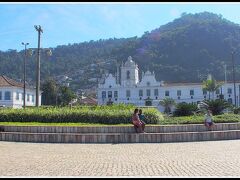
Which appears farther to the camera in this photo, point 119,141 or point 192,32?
point 192,32

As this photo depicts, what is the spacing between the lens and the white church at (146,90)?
81250mm

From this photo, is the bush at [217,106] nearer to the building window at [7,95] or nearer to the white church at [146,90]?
the building window at [7,95]

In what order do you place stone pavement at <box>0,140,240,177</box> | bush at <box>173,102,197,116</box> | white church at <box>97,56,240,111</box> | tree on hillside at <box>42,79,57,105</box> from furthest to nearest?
1. tree on hillside at <box>42,79,57,105</box>
2. white church at <box>97,56,240,111</box>
3. bush at <box>173,102,197,116</box>
4. stone pavement at <box>0,140,240,177</box>

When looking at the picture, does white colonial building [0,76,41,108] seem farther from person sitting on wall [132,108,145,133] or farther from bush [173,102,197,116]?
person sitting on wall [132,108,145,133]

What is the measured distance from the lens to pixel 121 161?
11.0 m

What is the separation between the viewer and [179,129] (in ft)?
66.5

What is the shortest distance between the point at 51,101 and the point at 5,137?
250 ft

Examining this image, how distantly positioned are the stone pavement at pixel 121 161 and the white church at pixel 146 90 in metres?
63.6

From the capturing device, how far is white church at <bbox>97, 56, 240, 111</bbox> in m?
81.2

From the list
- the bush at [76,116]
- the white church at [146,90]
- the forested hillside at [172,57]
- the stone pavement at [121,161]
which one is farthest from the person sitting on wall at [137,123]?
the forested hillside at [172,57]

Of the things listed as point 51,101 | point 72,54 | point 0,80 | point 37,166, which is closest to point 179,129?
point 37,166

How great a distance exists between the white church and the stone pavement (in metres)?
63.6

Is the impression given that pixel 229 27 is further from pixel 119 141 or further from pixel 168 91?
pixel 119 141

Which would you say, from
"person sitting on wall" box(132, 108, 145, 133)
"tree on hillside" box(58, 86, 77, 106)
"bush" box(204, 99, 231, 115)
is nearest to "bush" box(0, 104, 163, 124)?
"person sitting on wall" box(132, 108, 145, 133)
